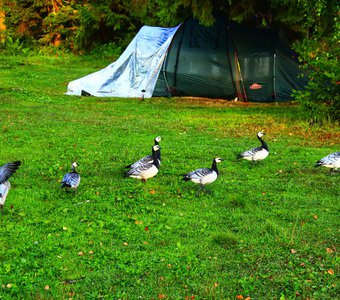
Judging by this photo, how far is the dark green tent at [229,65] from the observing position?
21.8 meters

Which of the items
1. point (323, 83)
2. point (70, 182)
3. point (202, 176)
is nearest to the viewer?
point (70, 182)

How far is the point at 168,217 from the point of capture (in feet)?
28.9

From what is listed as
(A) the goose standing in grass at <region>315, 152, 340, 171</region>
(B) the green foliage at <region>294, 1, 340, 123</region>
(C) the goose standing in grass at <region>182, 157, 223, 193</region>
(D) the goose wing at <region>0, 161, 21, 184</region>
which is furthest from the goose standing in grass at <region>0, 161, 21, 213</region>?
(B) the green foliage at <region>294, 1, 340, 123</region>

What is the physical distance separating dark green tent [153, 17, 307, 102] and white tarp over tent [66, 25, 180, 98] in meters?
0.32

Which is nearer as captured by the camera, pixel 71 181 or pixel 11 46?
pixel 71 181

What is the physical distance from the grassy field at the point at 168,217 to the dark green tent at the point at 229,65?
5.71 m

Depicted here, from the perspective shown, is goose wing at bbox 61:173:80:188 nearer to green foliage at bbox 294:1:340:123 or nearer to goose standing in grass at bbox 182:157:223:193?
goose standing in grass at bbox 182:157:223:193

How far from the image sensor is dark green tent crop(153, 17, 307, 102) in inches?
859

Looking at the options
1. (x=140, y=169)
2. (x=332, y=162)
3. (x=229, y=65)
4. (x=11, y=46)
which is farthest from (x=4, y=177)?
(x=11, y=46)

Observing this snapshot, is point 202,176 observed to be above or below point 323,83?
above

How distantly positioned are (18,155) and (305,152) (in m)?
6.31

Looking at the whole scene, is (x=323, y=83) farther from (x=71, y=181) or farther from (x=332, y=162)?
(x=71, y=181)

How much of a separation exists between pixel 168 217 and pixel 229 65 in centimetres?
1413

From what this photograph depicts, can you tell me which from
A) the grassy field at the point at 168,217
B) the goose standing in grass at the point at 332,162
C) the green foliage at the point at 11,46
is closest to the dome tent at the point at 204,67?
the grassy field at the point at 168,217
